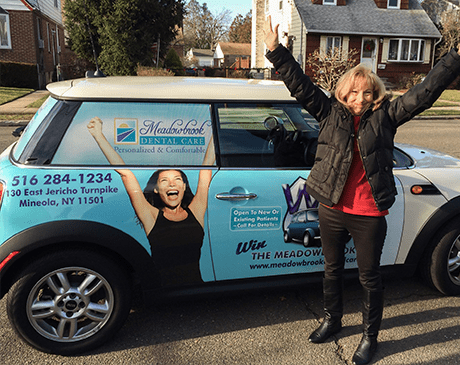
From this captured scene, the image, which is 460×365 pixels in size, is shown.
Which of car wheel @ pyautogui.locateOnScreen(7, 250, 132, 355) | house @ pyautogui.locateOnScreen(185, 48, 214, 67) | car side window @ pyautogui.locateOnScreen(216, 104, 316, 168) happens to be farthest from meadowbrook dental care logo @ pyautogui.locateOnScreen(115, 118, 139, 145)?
house @ pyautogui.locateOnScreen(185, 48, 214, 67)

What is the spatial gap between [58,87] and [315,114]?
169cm

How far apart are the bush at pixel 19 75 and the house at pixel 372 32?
51.6 ft

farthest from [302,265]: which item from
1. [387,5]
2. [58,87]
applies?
[387,5]

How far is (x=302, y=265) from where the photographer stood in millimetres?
3072

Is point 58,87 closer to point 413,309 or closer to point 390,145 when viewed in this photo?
point 390,145

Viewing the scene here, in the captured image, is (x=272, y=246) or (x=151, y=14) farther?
(x=151, y=14)

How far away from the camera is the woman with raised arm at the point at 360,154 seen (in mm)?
2561

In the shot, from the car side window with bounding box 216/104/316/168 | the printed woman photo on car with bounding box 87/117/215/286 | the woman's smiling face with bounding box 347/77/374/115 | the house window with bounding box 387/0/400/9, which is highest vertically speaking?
the house window with bounding box 387/0/400/9

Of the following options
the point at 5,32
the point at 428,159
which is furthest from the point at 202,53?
the point at 428,159

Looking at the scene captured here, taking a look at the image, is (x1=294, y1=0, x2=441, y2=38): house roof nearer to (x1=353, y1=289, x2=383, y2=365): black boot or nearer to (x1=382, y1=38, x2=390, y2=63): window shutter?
(x1=382, y1=38, x2=390, y2=63): window shutter

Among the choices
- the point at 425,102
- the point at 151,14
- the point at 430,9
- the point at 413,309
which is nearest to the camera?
the point at 425,102

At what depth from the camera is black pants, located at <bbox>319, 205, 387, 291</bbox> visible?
8.68 ft

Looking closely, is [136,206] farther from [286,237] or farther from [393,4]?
[393,4]

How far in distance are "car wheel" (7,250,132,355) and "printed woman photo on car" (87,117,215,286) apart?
30cm
